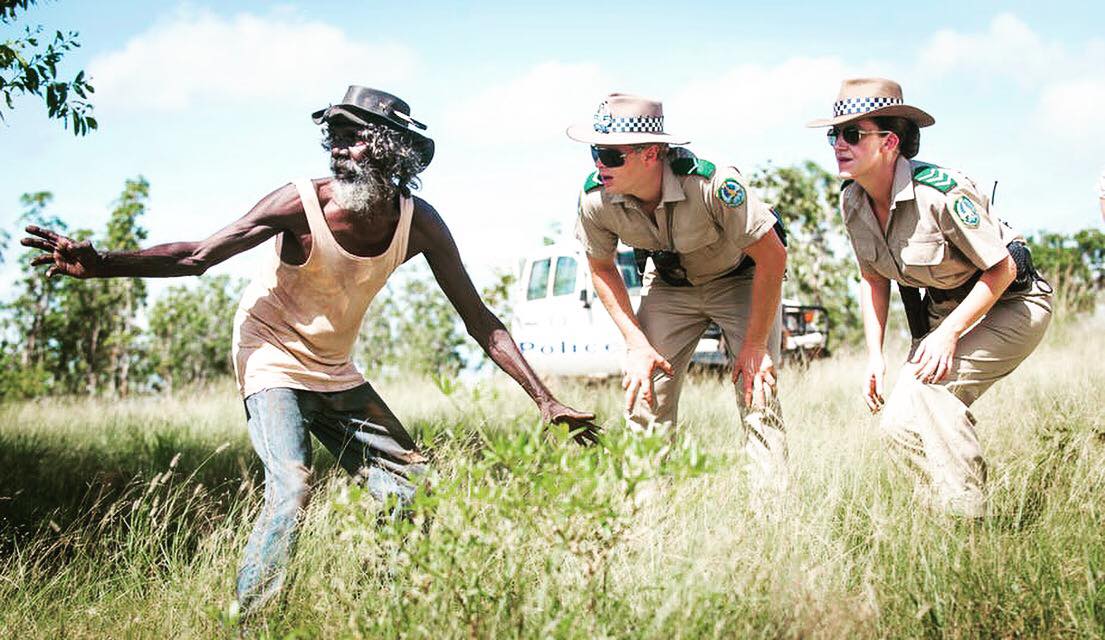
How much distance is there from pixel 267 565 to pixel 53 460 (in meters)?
3.50

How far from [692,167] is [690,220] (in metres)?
0.23

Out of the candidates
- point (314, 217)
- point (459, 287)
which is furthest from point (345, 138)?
point (459, 287)

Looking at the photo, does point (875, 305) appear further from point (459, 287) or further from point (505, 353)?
point (459, 287)

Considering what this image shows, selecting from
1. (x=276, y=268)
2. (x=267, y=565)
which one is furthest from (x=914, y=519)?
(x=276, y=268)

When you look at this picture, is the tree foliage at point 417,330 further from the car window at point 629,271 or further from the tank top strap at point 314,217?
the tank top strap at point 314,217

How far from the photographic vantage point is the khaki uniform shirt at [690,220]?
425 centimetres

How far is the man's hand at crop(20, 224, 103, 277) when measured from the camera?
3.24 meters

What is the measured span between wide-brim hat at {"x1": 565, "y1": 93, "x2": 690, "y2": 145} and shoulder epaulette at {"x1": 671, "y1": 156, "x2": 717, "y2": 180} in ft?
0.33

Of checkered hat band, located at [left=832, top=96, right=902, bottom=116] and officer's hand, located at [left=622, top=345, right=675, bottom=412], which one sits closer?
checkered hat band, located at [left=832, top=96, right=902, bottom=116]

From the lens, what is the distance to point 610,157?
13.9 feet

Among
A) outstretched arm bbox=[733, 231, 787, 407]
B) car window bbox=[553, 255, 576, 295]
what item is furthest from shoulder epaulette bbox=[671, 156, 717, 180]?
car window bbox=[553, 255, 576, 295]

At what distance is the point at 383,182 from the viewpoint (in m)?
3.67

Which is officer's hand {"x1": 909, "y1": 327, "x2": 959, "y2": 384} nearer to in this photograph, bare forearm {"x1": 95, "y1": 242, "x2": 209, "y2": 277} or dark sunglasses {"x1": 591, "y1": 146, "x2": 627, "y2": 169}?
dark sunglasses {"x1": 591, "y1": 146, "x2": 627, "y2": 169}

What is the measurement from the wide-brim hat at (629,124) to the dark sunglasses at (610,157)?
6 cm
